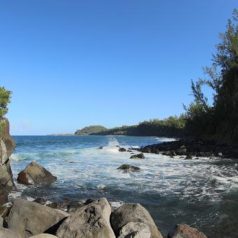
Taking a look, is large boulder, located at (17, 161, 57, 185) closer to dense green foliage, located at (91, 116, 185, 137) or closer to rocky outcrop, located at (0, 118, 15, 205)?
rocky outcrop, located at (0, 118, 15, 205)

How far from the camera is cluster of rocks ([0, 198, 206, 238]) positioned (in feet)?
39.0

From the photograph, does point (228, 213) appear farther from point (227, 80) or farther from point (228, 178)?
point (227, 80)

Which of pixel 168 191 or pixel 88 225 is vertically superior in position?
pixel 88 225

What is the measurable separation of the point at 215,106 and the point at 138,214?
62.9 m

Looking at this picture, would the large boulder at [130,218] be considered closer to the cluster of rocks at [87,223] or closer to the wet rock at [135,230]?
the cluster of rocks at [87,223]

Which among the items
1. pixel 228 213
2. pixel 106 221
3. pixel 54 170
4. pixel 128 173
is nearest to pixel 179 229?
pixel 106 221

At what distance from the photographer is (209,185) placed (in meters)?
26.4

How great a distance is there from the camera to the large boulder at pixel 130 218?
41.4 ft

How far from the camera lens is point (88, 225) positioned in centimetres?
1199

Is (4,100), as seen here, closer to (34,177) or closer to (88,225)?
(34,177)

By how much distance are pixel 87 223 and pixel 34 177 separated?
15993 millimetres

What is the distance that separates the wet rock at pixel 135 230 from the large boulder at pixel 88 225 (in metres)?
0.35

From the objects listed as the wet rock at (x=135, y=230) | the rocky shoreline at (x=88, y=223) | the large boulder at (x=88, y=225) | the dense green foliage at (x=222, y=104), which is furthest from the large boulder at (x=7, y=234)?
the dense green foliage at (x=222, y=104)

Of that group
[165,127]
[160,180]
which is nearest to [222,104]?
[160,180]
